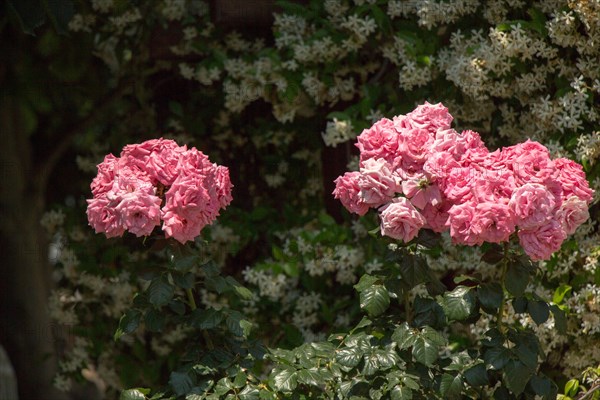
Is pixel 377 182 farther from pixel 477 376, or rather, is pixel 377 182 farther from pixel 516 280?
pixel 477 376

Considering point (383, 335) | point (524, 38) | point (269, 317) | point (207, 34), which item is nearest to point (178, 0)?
point (207, 34)

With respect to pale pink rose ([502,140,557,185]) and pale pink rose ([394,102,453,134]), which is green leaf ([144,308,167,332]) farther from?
pale pink rose ([502,140,557,185])

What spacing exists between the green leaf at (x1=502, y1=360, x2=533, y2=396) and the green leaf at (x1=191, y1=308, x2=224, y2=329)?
0.70m

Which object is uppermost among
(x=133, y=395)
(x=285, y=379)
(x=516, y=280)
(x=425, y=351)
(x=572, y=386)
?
(x=516, y=280)

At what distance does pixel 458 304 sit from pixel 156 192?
0.77m

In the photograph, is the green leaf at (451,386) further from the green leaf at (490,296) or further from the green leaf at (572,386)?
the green leaf at (572,386)

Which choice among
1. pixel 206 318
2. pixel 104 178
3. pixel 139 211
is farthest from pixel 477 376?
pixel 104 178

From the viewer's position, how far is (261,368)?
3.86 m

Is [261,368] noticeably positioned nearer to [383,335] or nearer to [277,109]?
[277,109]

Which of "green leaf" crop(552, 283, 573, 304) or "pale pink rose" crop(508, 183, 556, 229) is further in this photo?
"green leaf" crop(552, 283, 573, 304)

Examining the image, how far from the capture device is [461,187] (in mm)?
2422

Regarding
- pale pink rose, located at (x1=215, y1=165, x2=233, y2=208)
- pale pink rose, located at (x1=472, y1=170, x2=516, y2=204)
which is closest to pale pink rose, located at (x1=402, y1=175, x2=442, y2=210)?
pale pink rose, located at (x1=472, y1=170, x2=516, y2=204)

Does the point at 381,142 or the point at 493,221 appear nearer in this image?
the point at 493,221

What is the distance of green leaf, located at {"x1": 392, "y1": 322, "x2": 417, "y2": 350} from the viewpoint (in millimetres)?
2461
